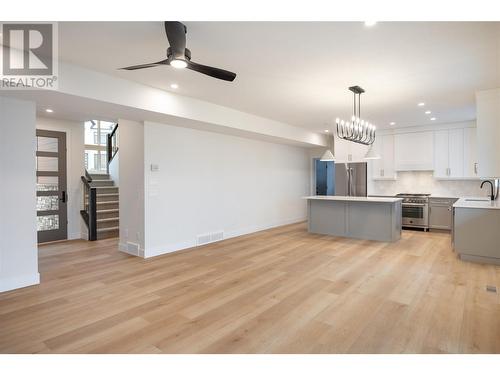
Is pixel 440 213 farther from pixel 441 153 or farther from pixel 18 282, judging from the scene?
pixel 18 282

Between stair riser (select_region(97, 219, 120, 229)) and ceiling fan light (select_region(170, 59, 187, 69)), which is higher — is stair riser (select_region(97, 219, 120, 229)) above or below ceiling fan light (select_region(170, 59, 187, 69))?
below

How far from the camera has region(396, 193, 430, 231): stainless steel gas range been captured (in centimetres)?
707

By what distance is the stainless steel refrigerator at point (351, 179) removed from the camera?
8.21 metres

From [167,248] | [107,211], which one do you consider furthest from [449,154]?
[107,211]

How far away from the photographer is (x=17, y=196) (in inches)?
144

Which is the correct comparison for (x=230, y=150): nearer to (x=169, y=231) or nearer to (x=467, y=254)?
(x=169, y=231)

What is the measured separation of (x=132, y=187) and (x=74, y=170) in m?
2.37

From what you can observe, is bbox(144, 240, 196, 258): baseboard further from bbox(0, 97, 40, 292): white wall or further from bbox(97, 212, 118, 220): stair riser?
bbox(97, 212, 118, 220): stair riser

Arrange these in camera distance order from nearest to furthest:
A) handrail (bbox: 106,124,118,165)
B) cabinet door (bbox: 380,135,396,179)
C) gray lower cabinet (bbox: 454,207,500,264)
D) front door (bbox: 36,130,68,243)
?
1. gray lower cabinet (bbox: 454,207,500,264)
2. front door (bbox: 36,130,68,243)
3. cabinet door (bbox: 380,135,396,179)
4. handrail (bbox: 106,124,118,165)

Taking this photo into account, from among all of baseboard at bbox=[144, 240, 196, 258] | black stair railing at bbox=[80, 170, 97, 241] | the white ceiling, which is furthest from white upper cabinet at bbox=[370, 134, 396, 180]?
black stair railing at bbox=[80, 170, 97, 241]

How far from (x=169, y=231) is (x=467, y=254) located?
510 centimetres

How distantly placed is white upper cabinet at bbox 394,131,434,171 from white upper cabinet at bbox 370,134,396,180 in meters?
0.13
